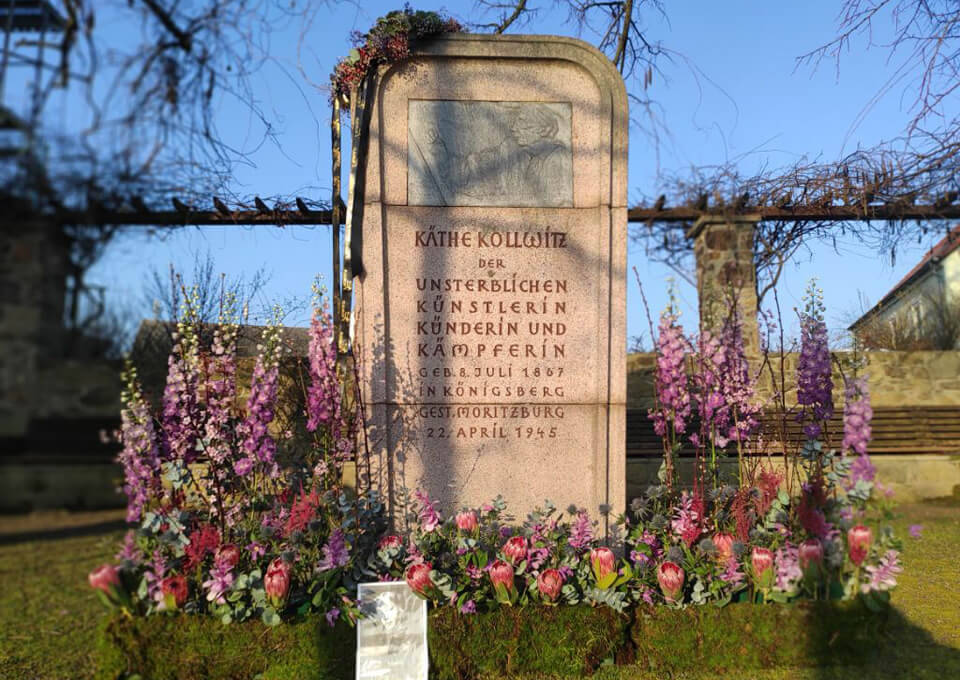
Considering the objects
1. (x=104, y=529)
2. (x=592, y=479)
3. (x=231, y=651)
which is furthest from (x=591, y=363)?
(x=104, y=529)

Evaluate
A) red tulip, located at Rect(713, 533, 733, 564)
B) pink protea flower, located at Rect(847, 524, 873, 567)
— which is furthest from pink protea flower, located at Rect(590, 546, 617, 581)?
pink protea flower, located at Rect(847, 524, 873, 567)

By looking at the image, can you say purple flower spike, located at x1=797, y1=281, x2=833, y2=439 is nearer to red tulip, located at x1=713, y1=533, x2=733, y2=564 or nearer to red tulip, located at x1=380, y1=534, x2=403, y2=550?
red tulip, located at x1=713, y1=533, x2=733, y2=564

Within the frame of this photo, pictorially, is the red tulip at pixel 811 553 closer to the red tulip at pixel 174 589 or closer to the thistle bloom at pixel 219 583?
the thistle bloom at pixel 219 583

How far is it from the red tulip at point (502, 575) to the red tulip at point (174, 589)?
1645 mm

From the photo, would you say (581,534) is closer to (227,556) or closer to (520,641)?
(520,641)

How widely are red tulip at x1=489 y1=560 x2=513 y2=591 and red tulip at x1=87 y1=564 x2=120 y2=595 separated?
1984mm

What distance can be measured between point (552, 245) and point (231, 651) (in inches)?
125

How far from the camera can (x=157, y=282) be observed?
18.3 feet

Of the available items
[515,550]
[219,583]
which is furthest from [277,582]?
[515,550]

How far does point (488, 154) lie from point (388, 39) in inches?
41.0

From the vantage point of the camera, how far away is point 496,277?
16.6 feet

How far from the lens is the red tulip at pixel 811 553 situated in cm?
395

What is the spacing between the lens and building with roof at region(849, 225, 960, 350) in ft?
41.8

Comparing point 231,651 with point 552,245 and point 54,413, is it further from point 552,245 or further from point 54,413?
point 552,245
